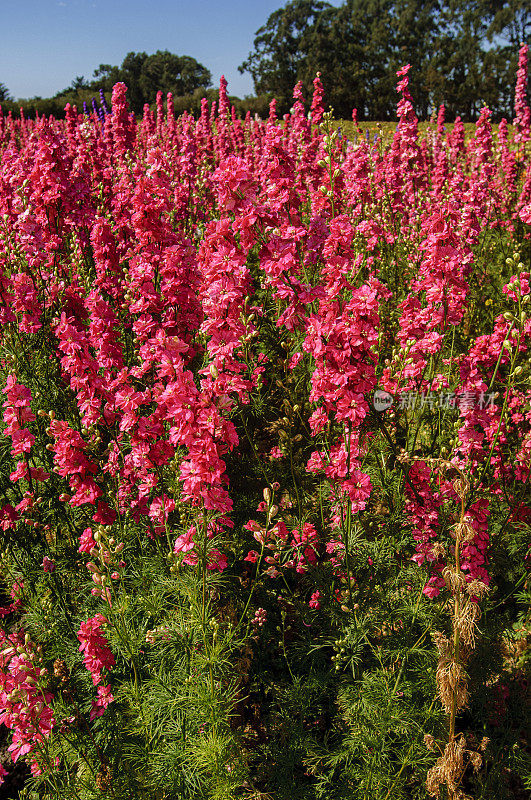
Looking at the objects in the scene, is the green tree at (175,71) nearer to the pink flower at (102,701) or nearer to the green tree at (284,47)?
the green tree at (284,47)

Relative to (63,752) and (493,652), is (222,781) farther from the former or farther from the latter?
(493,652)

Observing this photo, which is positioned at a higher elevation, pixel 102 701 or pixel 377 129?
pixel 377 129

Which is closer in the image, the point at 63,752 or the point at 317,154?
the point at 63,752

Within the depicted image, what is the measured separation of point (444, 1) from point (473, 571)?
86.2 metres

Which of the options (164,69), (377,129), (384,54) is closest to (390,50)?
(384,54)

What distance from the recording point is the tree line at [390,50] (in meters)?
49.4

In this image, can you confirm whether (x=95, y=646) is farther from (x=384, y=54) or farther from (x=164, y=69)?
(x=164, y=69)

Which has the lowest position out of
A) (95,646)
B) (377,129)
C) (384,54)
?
(95,646)

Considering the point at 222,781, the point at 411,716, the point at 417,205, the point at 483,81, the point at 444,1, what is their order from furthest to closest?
the point at 444,1 → the point at 483,81 → the point at 417,205 → the point at 411,716 → the point at 222,781

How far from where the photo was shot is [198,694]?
7.41 feet

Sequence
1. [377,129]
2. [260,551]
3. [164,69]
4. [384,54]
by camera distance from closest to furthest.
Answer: [260,551] < [377,129] < [384,54] < [164,69]

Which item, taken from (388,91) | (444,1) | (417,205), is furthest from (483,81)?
(417,205)

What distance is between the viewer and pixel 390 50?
60656 millimetres

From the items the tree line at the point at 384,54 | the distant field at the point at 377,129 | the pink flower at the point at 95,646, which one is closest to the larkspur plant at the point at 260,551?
the pink flower at the point at 95,646
